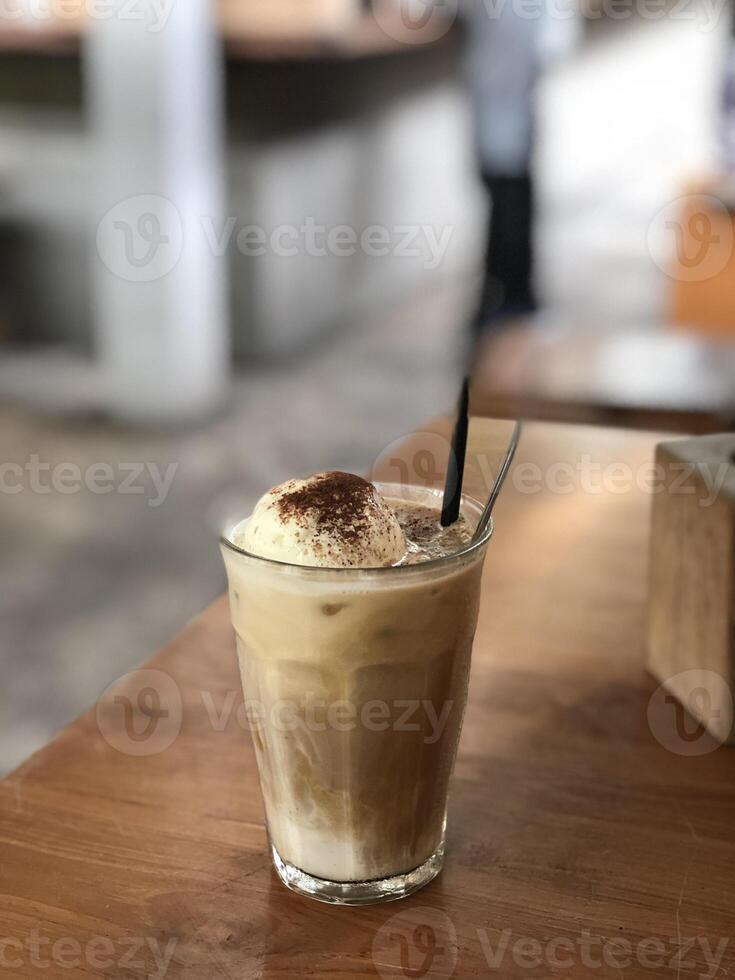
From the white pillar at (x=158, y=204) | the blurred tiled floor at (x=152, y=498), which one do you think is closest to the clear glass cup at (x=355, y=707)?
the blurred tiled floor at (x=152, y=498)

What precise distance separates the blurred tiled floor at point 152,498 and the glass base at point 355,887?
137 cm

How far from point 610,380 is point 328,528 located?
1.04m

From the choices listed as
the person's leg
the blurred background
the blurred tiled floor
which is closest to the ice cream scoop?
the blurred tiled floor

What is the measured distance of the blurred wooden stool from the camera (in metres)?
1.40

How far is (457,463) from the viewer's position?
652 mm

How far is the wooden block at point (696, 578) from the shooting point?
775 millimetres

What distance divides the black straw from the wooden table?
4cm

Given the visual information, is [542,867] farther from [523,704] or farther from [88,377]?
A: [88,377]

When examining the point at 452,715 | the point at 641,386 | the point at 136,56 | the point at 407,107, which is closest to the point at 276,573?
the point at 452,715

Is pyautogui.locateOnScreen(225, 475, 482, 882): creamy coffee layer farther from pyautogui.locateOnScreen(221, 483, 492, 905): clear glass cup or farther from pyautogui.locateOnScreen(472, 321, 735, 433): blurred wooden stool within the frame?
pyautogui.locateOnScreen(472, 321, 735, 433): blurred wooden stool

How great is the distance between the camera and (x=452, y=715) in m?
0.66

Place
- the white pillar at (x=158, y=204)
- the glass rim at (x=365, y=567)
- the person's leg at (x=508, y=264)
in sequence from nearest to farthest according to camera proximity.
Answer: the glass rim at (x=365, y=567)
the white pillar at (x=158, y=204)
the person's leg at (x=508, y=264)

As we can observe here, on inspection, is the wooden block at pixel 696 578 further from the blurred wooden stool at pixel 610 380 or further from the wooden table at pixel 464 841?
the blurred wooden stool at pixel 610 380

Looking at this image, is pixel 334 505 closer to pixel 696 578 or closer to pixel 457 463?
pixel 457 463
